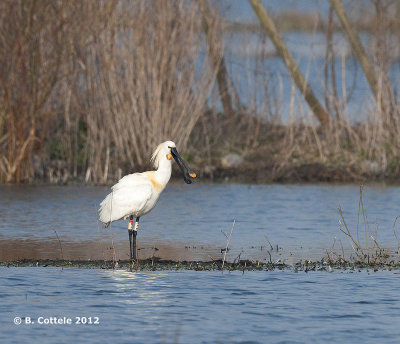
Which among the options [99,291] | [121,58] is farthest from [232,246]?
[121,58]

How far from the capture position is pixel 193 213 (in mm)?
16844

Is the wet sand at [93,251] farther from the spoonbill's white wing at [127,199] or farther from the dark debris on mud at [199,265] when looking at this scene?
the spoonbill's white wing at [127,199]

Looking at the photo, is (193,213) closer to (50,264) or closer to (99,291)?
(50,264)

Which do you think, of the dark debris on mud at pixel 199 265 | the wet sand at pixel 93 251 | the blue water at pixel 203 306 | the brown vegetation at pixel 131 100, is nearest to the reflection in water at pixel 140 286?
the blue water at pixel 203 306

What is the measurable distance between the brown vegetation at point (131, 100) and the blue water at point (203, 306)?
385 inches

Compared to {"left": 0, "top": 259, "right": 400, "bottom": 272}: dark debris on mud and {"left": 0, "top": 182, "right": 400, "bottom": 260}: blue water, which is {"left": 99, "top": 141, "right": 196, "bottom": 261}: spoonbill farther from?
{"left": 0, "top": 182, "right": 400, "bottom": 260}: blue water

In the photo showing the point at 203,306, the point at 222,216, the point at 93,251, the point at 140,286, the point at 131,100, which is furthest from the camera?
the point at 131,100

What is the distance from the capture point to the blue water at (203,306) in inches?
324

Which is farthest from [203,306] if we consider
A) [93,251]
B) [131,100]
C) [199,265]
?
[131,100]

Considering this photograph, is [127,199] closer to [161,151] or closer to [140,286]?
[161,151]

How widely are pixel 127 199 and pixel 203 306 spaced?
325 cm

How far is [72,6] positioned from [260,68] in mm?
5019

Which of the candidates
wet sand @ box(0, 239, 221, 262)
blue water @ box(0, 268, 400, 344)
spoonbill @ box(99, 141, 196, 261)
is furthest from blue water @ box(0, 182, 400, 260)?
blue water @ box(0, 268, 400, 344)

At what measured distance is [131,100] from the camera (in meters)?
20.8
